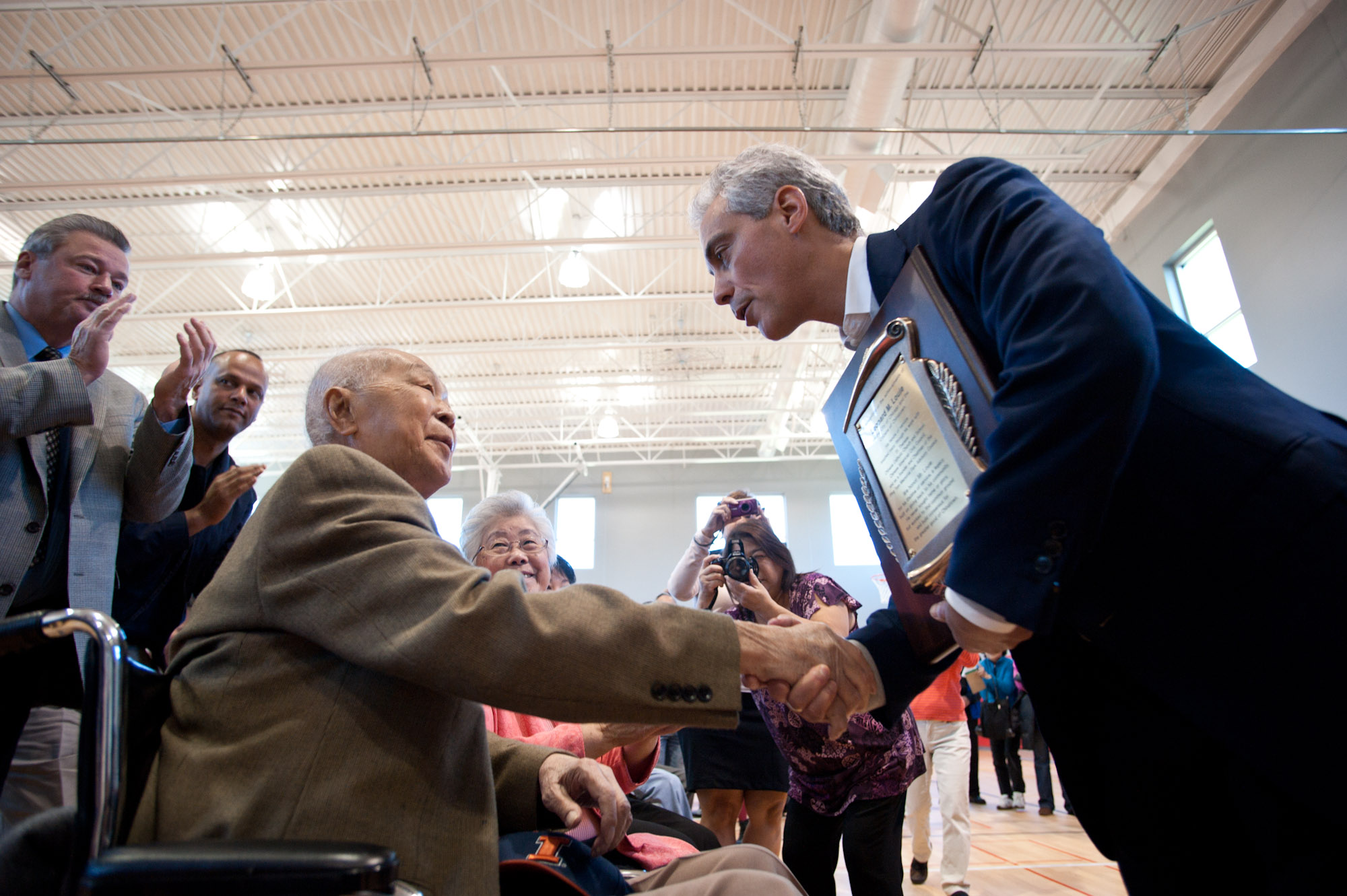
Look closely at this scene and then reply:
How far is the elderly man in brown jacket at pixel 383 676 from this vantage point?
884 mm

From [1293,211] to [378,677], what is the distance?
843 cm

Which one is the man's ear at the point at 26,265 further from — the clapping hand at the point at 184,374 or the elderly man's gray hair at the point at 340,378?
the elderly man's gray hair at the point at 340,378

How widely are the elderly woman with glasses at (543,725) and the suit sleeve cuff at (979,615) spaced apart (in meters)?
0.55

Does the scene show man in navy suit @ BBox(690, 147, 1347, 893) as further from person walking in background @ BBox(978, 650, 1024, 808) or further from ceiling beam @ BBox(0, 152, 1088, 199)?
ceiling beam @ BBox(0, 152, 1088, 199)

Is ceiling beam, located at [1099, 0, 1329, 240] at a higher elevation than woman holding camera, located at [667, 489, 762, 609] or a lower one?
higher

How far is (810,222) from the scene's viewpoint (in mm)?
1465

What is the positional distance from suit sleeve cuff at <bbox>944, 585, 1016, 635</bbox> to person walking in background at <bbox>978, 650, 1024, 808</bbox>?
Result: 21.2 feet

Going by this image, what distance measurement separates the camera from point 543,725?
192cm

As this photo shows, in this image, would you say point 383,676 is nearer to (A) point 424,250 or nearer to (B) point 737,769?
(B) point 737,769

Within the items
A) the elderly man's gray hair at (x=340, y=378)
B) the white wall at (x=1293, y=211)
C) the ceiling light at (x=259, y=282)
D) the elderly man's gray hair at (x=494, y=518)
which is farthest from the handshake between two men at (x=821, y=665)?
the ceiling light at (x=259, y=282)

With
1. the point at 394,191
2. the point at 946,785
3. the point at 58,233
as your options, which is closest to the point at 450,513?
the point at 394,191

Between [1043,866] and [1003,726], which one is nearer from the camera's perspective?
[1043,866]

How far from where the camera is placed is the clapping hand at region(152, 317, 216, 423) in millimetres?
2025

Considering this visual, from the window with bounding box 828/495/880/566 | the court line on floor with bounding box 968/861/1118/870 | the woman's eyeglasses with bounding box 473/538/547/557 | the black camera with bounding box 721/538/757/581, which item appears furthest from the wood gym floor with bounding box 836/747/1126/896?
the window with bounding box 828/495/880/566
